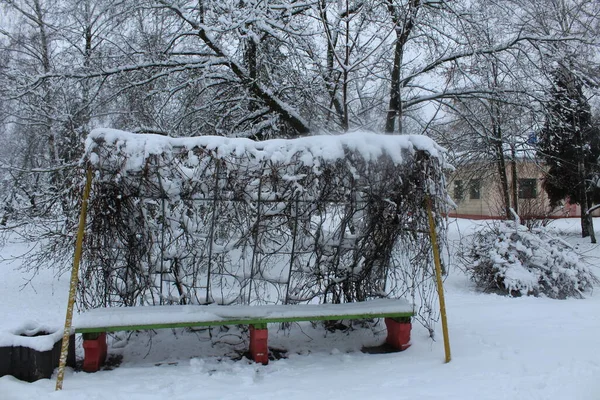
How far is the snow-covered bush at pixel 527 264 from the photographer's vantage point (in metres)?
8.66

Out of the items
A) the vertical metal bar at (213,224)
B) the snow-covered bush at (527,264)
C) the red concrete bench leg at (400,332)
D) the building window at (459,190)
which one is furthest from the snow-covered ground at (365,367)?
the building window at (459,190)

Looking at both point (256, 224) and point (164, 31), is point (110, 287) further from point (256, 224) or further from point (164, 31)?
point (164, 31)

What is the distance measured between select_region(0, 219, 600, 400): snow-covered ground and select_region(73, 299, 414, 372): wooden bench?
23cm

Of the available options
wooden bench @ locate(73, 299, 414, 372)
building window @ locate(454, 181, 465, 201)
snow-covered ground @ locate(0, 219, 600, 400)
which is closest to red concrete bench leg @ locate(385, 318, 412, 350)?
wooden bench @ locate(73, 299, 414, 372)

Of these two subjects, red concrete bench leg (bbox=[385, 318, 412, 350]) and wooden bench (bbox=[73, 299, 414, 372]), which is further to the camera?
red concrete bench leg (bbox=[385, 318, 412, 350])

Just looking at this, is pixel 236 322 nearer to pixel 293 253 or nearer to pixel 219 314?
pixel 219 314

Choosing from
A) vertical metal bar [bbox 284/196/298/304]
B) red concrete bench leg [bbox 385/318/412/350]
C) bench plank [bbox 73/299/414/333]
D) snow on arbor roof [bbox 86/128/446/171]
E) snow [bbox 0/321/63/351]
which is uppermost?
snow on arbor roof [bbox 86/128/446/171]

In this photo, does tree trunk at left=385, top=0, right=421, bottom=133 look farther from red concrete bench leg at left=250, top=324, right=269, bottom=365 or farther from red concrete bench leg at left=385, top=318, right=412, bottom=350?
red concrete bench leg at left=250, top=324, right=269, bottom=365

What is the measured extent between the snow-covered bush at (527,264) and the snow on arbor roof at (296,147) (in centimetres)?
494

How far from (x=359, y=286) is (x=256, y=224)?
1.60 m

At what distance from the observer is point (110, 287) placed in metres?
5.32

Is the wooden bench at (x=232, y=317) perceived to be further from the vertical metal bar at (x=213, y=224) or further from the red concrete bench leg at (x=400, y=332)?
the vertical metal bar at (x=213, y=224)

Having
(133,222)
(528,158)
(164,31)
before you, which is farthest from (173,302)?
(528,158)

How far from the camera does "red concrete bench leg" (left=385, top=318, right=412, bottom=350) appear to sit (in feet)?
17.8
